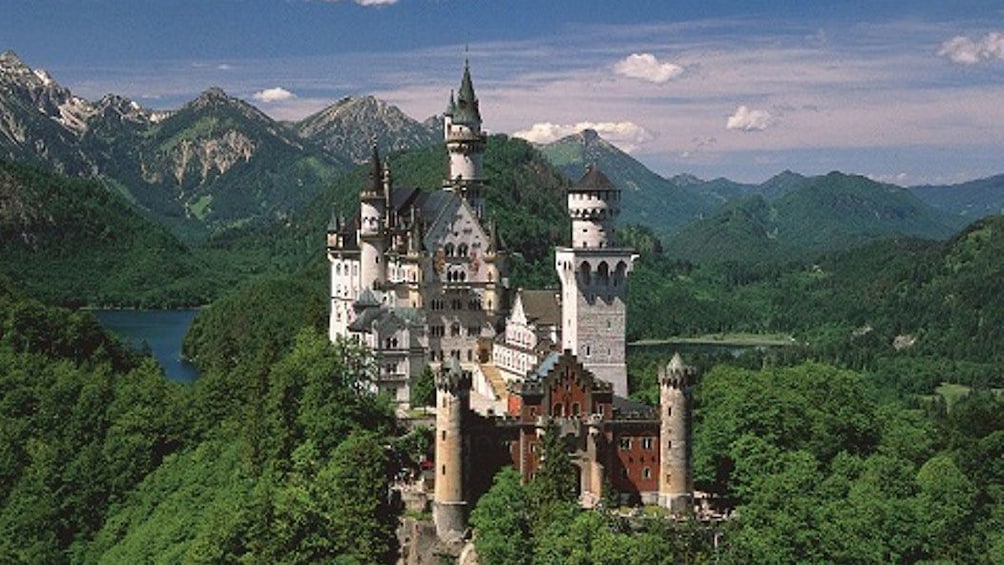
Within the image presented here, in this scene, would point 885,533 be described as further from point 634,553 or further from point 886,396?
point 886,396

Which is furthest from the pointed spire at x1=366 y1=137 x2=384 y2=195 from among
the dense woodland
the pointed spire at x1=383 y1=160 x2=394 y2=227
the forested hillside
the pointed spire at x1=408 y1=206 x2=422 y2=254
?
the dense woodland

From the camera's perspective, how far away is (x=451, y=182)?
107 metres

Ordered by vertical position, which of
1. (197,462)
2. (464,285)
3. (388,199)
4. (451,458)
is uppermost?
(388,199)

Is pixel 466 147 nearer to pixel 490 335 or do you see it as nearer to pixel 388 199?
pixel 388 199

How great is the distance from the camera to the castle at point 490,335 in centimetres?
7644

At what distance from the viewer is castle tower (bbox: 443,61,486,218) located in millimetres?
106562

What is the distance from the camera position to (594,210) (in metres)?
89.8

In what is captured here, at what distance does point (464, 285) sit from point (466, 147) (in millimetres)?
13352

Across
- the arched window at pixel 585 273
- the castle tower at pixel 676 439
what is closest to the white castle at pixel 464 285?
the arched window at pixel 585 273

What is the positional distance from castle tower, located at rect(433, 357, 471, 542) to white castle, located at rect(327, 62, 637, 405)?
14116 millimetres

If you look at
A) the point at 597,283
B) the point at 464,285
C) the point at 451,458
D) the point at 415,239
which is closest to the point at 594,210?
the point at 597,283

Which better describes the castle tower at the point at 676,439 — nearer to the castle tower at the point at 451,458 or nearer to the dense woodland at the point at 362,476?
the dense woodland at the point at 362,476

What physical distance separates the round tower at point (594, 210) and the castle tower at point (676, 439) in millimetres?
15112

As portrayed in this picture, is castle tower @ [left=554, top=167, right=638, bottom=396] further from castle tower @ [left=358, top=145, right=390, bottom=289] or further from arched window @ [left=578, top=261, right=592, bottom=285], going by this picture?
castle tower @ [left=358, top=145, right=390, bottom=289]
